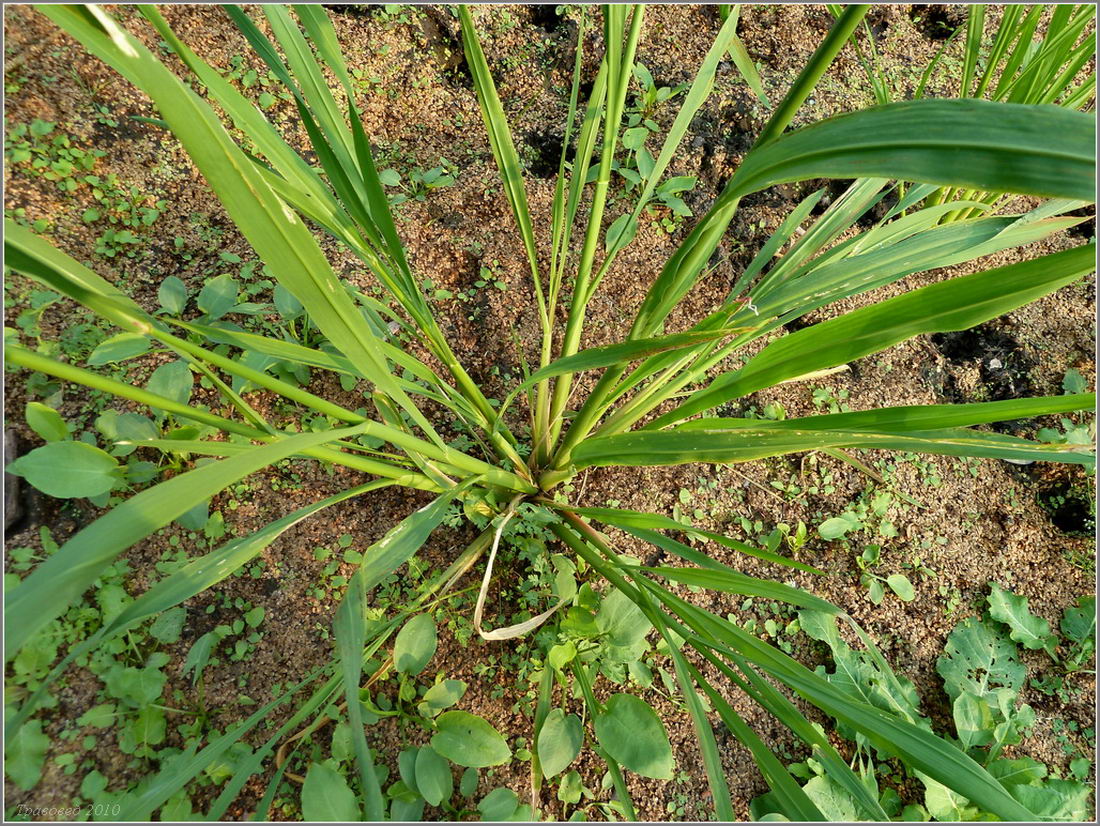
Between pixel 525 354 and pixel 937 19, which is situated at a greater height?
pixel 937 19

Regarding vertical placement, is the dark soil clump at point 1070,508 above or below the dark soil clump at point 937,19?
below

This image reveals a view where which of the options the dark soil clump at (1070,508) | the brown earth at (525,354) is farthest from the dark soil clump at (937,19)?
the dark soil clump at (1070,508)

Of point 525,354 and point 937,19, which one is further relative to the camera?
point 937,19

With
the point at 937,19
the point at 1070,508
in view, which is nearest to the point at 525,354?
the point at 1070,508

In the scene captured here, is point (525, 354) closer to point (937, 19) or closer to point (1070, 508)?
point (1070, 508)

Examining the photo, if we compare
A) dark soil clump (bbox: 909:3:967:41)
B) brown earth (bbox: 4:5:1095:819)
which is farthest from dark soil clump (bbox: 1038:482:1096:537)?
dark soil clump (bbox: 909:3:967:41)

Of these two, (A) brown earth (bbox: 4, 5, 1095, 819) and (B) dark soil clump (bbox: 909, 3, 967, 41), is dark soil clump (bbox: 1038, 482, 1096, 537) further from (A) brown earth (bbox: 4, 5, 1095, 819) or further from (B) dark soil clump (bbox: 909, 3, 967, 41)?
(B) dark soil clump (bbox: 909, 3, 967, 41)

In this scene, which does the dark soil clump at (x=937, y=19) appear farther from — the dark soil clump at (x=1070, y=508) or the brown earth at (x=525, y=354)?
the dark soil clump at (x=1070, y=508)

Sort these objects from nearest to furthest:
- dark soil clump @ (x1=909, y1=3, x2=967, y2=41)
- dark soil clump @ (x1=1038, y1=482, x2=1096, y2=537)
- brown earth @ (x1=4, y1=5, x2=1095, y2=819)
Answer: brown earth @ (x1=4, y1=5, x2=1095, y2=819) → dark soil clump @ (x1=1038, y1=482, x2=1096, y2=537) → dark soil clump @ (x1=909, y1=3, x2=967, y2=41)
